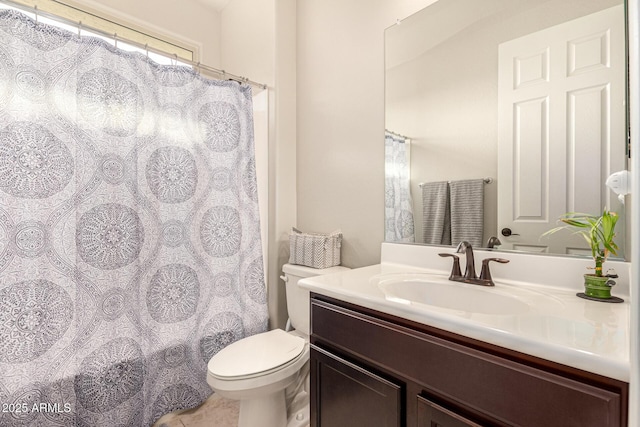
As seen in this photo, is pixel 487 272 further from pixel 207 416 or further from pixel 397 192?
pixel 207 416

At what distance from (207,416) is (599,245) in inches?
75.6

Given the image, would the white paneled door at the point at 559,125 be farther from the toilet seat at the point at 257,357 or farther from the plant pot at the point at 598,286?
the toilet seat at the point at 257,357

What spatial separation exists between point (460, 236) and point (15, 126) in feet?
6.06

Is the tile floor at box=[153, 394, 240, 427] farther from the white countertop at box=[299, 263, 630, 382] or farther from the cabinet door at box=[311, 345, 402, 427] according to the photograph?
the white countertop at box=[299, 263, 630, 382]

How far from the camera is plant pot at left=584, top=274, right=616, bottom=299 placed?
35.2 inches

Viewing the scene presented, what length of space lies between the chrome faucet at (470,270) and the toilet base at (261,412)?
37.8 inches

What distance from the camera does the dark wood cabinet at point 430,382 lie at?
2.02ft

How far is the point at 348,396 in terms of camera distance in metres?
1.05

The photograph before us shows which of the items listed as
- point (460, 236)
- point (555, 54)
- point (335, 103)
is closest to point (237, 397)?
point (460, 236)

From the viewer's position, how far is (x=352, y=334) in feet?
3.37

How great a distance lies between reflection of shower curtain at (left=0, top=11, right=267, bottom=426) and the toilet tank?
0.26 meters

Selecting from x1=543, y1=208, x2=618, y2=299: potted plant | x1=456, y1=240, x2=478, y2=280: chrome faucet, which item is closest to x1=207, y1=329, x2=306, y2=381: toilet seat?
x1=456, y1=240, x2=478, y2=280: chrome faucet

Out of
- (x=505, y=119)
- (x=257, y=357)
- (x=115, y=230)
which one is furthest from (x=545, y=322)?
(x=115, y=230)

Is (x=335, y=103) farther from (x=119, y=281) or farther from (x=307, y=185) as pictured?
(x=119, y=281)
